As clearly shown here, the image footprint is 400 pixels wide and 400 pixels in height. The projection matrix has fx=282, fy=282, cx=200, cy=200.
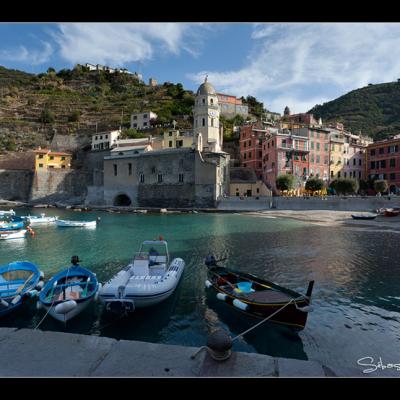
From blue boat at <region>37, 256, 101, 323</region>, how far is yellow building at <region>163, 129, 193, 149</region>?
47.4 meters

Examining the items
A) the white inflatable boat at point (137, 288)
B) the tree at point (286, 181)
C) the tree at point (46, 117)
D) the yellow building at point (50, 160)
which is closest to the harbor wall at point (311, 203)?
the tree at point (286, 181)

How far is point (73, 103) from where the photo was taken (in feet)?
309

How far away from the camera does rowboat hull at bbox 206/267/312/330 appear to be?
7531mm

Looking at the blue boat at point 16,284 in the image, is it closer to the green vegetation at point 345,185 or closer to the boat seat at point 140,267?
the boat seat at point 140,267

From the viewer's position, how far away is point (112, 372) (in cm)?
328

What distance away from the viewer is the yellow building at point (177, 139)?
5600 cm

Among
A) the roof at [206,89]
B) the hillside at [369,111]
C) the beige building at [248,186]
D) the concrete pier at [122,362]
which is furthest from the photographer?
the hillside at [369,111]

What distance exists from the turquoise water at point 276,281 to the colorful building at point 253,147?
32590 millimetres

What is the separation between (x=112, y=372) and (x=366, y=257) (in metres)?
16.4

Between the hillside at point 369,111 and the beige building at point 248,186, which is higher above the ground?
the hillside at point 369,111

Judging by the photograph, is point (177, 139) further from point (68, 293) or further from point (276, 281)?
point (68, 293)

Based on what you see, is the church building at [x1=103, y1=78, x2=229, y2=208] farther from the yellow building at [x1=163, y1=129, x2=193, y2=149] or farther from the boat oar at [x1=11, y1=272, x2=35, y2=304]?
the boat oar at [x1=11, y1=272, x2=35, y2=304]

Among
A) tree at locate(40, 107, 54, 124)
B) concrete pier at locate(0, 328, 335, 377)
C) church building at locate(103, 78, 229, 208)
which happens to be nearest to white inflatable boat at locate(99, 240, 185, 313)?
concrete pier at locate(0, 328, 335, 377)
